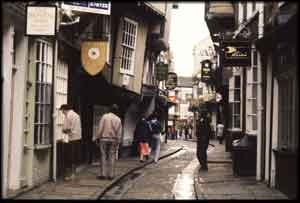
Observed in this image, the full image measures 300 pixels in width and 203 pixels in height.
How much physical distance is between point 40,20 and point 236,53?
575 cm

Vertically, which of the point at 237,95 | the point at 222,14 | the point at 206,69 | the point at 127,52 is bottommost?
the point at 237,95

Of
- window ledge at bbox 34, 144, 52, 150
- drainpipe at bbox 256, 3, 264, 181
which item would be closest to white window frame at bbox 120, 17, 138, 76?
drainpipe at bbox 256, 3, 264, 181

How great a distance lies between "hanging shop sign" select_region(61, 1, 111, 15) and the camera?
51.1ft

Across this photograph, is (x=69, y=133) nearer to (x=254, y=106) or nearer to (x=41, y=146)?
(x=41, y=146)

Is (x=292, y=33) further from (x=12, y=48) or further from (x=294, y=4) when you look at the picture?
(x=12, y=48)

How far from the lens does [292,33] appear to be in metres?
11.8

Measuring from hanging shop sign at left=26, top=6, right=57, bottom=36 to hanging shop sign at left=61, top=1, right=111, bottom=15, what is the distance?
2.21 meters

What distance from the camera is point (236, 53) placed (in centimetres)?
1670

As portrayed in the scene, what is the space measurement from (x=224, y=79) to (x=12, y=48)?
18.9 m

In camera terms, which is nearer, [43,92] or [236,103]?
[43,92]

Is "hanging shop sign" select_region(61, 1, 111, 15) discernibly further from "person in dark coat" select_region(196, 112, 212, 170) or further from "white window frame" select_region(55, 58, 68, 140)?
"person in dark coat" select_region(196, 112, 212, 170)

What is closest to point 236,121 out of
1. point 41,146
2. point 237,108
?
point 237,108

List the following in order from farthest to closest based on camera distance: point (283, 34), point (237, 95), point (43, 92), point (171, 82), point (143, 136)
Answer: point (171, 82), point (237, 95), point (143, 136), point (43, 92), point (283, 34)

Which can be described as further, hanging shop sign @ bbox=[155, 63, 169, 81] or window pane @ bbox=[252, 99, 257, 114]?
hanging shop sign @ bbox=[155, 63, 169, 81]
